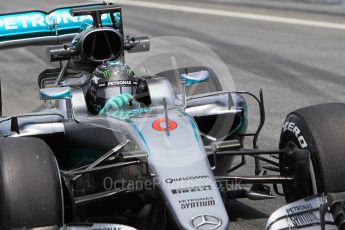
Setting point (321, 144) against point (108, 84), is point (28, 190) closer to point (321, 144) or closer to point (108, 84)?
point (108, 84)

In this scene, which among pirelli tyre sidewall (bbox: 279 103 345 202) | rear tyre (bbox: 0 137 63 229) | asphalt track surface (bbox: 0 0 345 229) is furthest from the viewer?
asphalt track surface (bbox: 0 0 345 229)

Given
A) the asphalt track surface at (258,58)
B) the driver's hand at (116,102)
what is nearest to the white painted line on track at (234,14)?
the asphalt track surface at (258,58)

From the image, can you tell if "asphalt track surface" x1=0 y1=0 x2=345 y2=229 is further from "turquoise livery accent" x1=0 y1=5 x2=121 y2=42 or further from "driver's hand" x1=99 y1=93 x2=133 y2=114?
"turquoise livery accent" x1=0 y1=5 x2=121 y2=42

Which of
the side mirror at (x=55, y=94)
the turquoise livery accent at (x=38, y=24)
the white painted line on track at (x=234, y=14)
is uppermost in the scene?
the side mirror at (x=55, y=94)

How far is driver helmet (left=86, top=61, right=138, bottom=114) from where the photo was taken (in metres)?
6.34

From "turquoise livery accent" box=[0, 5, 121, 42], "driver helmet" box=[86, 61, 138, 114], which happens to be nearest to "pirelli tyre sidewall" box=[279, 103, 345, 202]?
"driver helmet" box=[86, 61, 138, 114]

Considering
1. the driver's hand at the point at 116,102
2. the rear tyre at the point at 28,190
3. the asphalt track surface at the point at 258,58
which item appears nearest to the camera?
the rear tyre at the point at 28,190

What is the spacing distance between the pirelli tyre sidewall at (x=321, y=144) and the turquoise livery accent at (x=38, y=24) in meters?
3.43

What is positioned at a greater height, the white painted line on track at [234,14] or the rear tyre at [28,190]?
the rear tyre at [28,190]

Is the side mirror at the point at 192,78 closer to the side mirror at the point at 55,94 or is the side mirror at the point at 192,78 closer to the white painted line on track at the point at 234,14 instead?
the side mirror at the point at 55,94

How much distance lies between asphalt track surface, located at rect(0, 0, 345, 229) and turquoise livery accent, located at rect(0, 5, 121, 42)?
2.29m

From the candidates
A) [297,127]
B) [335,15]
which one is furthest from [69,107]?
[335,15]

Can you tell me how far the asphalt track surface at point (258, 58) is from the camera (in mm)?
9781

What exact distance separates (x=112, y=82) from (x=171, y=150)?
1.26 m
